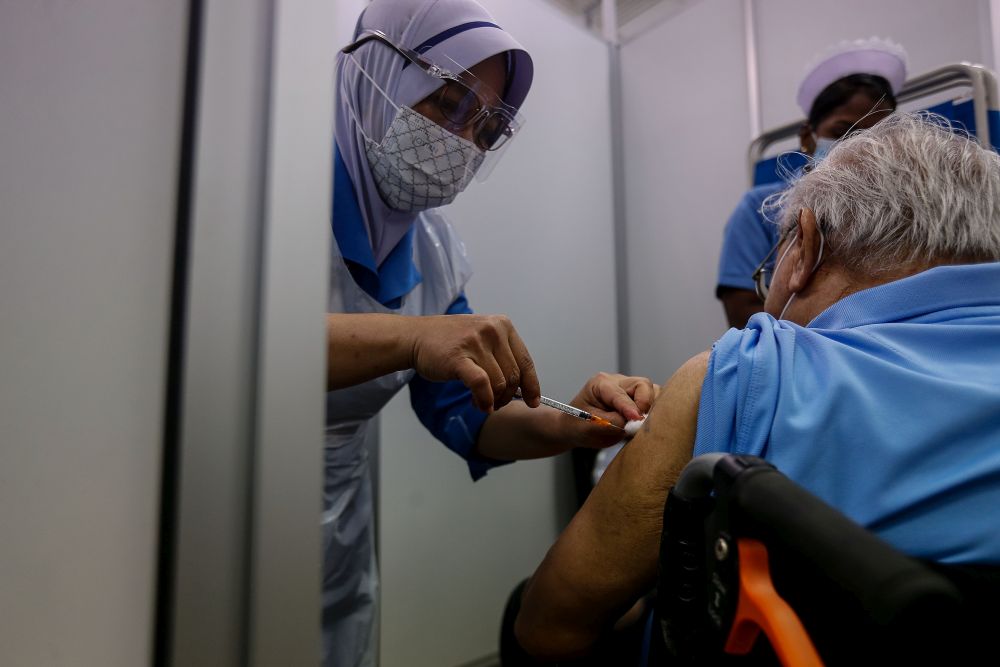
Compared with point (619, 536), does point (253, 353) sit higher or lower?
higher

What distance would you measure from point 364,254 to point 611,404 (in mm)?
472

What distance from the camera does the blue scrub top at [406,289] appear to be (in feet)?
3.28

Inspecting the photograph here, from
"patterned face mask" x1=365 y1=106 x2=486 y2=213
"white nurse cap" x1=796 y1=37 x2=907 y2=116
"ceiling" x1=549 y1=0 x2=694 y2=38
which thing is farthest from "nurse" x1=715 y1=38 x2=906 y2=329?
"patterned face mask" x1=365 y1=106 x2=486 y2=213

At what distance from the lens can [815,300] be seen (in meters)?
0.82

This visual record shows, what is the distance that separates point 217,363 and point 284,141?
0.48ft

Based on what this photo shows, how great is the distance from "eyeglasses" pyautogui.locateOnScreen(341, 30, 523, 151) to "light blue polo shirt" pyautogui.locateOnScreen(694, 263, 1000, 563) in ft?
1.91

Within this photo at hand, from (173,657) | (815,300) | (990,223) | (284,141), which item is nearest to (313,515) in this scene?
(173,657)

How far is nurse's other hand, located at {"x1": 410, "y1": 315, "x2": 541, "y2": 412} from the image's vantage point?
806mm

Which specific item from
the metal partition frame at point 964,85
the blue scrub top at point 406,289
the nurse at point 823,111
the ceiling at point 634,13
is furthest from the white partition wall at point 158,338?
the ceiling at point 634,13

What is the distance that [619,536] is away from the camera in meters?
0.72

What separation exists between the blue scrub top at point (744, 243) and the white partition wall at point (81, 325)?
150 centimetres

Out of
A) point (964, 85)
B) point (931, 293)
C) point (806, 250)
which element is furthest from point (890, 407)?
point (964, 85)

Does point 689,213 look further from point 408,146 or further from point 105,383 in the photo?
point 105,383

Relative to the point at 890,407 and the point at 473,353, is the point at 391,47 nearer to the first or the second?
the point at 473,353
